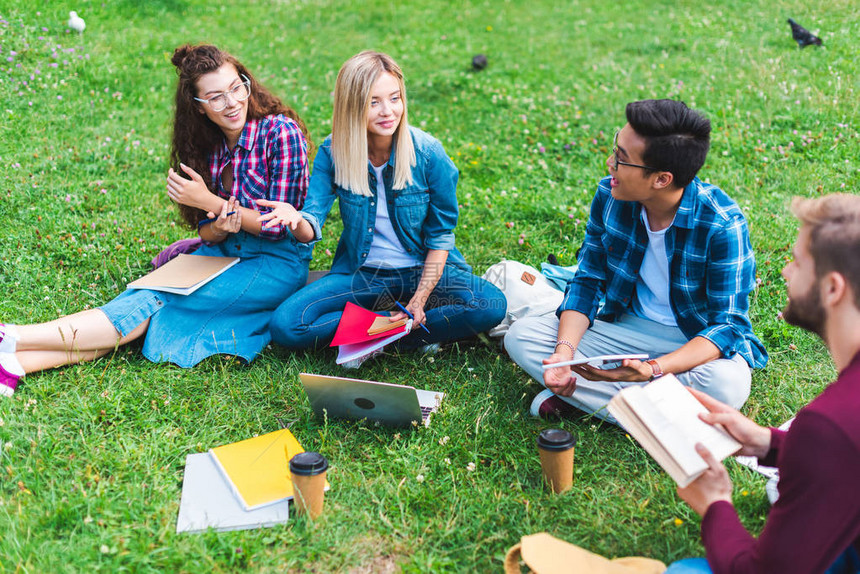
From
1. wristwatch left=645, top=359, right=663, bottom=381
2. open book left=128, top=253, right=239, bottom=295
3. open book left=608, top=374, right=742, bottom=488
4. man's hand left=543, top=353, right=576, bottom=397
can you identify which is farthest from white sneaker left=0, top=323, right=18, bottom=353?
wristwatch left=645, top=359, right=663, bottom=381

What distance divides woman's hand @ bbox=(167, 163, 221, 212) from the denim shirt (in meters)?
0.54

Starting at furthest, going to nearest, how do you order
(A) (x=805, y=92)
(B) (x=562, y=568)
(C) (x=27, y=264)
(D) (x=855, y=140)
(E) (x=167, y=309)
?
(A) (x=805, y=92) < (D) (x=855, y=140) < (C) (x=27, y=264) < (E) (x=167, y=309) < (B) (x=562, y=568)

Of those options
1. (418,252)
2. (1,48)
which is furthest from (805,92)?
(1,48)

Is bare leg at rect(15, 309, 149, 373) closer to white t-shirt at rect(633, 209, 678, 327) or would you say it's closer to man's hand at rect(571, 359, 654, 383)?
man's hand at rect(571, 359, 654, 383)

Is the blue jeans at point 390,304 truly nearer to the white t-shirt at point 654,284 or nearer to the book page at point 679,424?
the white t-shirt at point 654,284

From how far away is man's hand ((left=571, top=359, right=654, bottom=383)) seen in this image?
3.26 metres

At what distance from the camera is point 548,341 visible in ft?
12.5

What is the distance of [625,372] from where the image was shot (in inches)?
130

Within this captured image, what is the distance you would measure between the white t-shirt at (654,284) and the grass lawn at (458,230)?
2.14 ft

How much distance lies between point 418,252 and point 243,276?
1051 millimetres

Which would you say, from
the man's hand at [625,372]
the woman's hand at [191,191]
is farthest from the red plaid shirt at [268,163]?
the man's hand at [625,372]

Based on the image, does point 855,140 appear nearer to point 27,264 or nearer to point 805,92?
point 805,92

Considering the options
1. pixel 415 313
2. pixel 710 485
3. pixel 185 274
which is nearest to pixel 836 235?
pixel 710 485

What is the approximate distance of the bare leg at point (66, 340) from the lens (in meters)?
3.79
